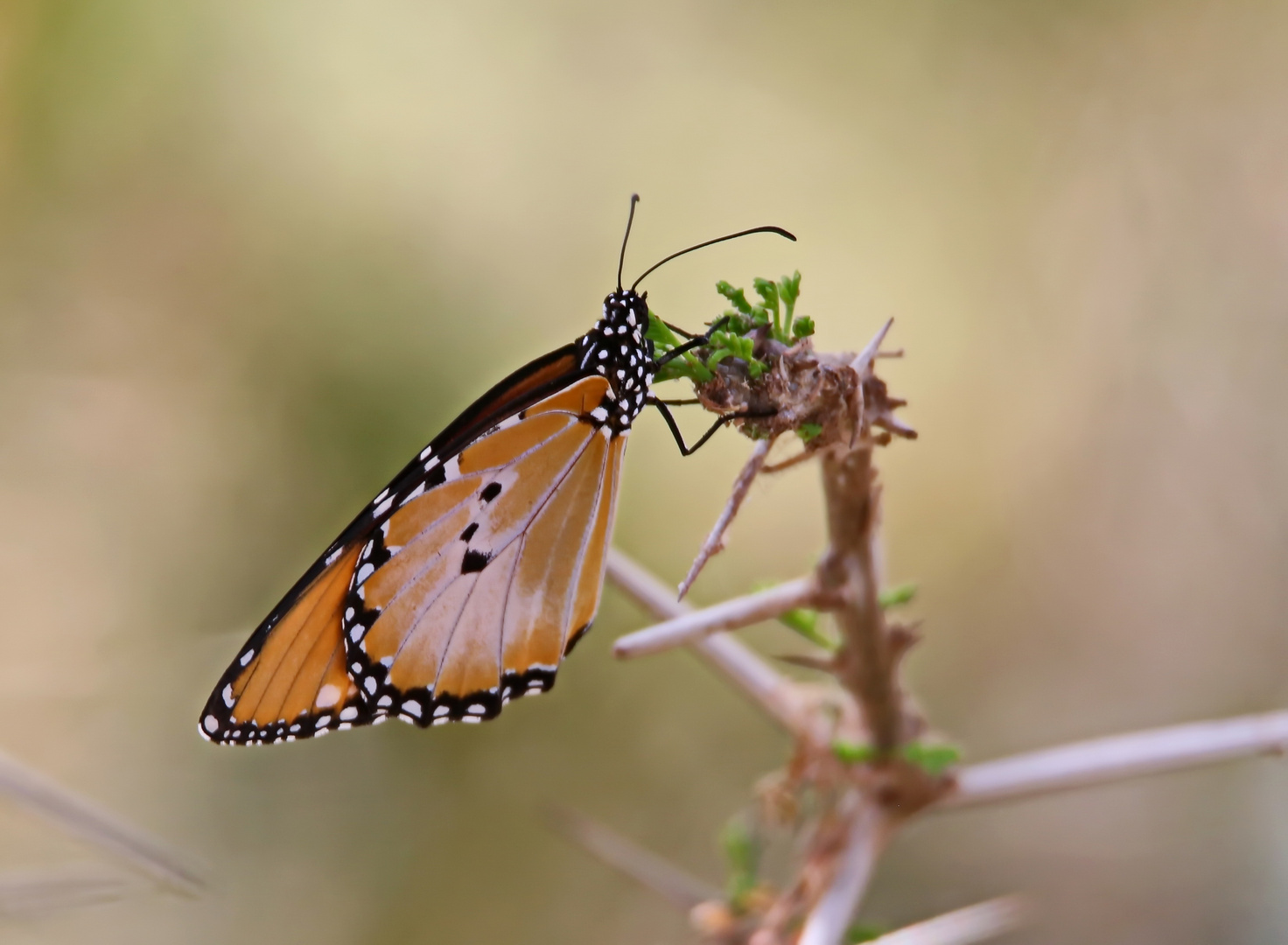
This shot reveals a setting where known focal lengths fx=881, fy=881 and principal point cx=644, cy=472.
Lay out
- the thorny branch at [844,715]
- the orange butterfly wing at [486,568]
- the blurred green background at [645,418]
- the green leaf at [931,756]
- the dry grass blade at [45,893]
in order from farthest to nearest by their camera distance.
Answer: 1. the blurred green background at [645,418]
2. the orange butterfly wing at [486,568]
3. the green leaf at [931,756]
4. the dry grass blade at [45,893]
5. the thorny branch at [844,715]

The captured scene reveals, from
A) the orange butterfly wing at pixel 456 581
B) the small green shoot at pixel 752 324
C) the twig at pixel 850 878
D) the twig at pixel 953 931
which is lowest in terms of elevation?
the twig at pixel 953 931

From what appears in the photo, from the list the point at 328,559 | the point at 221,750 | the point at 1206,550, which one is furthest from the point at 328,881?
the point at 1206,550

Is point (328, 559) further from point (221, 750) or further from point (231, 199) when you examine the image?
point (231, 199)

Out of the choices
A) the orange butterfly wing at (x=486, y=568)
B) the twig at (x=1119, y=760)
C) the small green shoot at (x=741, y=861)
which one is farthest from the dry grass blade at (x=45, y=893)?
the twig at (x=1119, y=760)

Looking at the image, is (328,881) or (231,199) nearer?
(328,881)

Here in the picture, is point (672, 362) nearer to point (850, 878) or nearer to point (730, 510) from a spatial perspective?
point (730, 510)

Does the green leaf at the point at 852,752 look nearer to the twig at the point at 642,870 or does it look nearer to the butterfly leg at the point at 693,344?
the twig at the point at 642,870

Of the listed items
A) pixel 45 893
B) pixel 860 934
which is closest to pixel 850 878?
pixel 860 934

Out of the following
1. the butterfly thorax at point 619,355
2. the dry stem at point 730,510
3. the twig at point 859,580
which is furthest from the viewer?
the butterfly thorax at point 619,355
